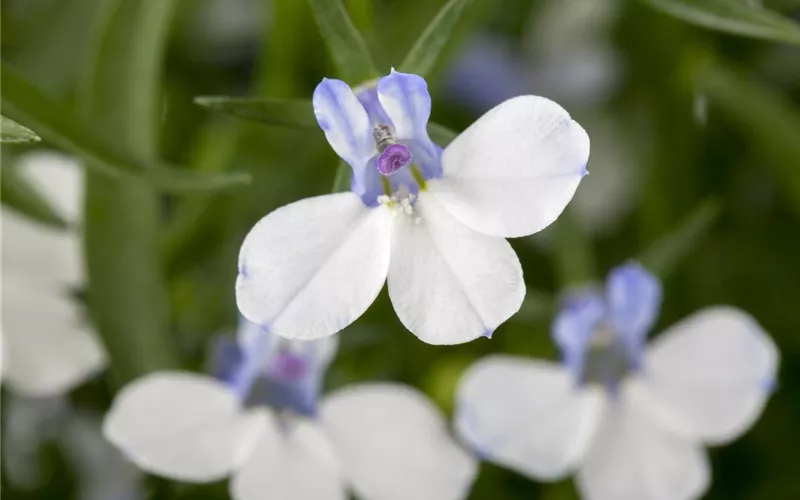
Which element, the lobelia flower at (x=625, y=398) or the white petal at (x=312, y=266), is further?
the lobelia flower at (x=625, y=398)

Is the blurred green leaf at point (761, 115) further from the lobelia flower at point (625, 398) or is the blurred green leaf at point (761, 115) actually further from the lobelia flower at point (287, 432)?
the lobelia flower at point (287, 432)

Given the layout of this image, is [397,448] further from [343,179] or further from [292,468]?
[343,179]

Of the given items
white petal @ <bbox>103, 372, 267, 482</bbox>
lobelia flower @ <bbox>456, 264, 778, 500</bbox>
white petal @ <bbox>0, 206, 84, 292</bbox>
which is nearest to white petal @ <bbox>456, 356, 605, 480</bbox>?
lobelia flower @ <bbox>456, 264, 778, 500</bbox>

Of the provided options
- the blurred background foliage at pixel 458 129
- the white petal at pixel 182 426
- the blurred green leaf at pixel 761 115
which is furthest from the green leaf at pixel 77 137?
the blurred green leaf at pixel 761 115

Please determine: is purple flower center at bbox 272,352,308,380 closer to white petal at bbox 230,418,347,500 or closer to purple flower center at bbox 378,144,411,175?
white petal at bbox 230,418,347,500

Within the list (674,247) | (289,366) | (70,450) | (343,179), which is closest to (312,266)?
(343,179)

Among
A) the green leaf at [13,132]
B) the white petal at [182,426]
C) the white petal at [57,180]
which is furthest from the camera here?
the white petal at [57,180]
